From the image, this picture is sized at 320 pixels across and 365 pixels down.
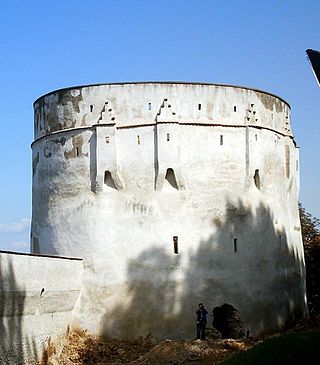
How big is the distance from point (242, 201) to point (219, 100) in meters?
3.63

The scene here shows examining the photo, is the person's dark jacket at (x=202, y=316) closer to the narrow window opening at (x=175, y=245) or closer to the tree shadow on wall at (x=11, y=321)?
the narrow window opening at (x=175, y=245)

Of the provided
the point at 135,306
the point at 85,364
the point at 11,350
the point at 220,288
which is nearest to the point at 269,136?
the point at 220,288

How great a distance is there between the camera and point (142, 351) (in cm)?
2453

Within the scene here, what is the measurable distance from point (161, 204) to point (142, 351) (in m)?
4.94

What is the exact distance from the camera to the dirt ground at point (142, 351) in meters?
21.1

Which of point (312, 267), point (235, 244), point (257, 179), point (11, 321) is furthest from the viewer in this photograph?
point (312, 267)

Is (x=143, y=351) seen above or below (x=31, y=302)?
below

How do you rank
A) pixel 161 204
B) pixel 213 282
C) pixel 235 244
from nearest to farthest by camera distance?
pixel 213 282 → pixel 161 204 → pixel 235 244

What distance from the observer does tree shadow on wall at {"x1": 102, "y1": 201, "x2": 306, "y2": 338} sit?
25406 mm

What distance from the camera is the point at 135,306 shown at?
25.4 metres

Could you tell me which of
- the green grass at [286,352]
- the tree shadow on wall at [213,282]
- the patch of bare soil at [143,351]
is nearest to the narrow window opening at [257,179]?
the tree shadow on wall at [213,282]


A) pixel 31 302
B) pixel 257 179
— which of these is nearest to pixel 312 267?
pixel 257 179

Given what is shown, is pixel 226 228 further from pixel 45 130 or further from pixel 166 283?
pixel 45 130

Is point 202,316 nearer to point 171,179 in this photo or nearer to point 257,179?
point 171,179
